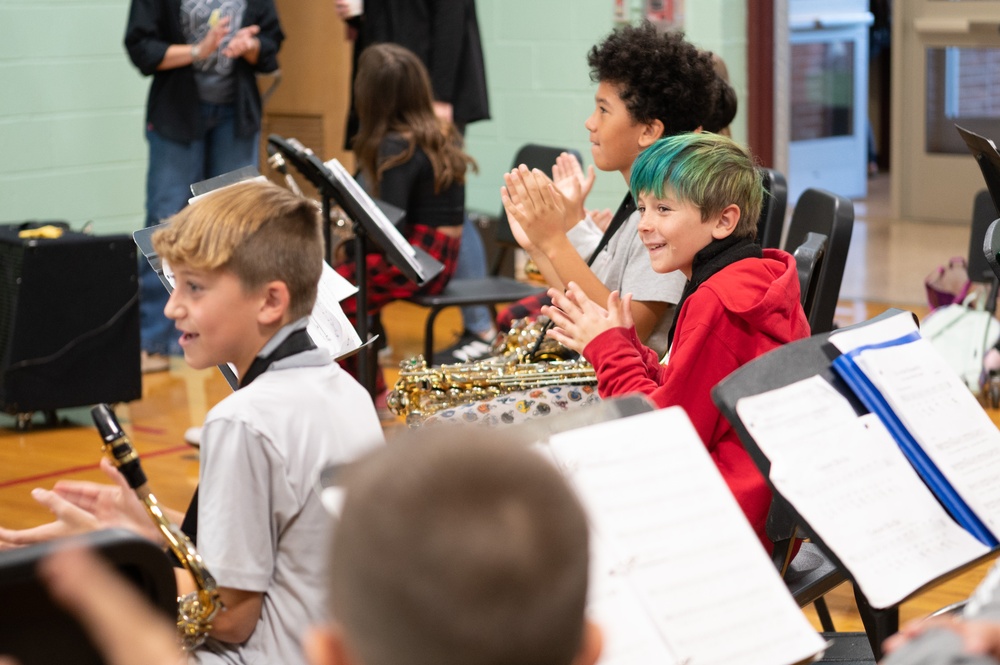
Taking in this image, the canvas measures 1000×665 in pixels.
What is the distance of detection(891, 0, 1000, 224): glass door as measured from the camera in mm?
6820

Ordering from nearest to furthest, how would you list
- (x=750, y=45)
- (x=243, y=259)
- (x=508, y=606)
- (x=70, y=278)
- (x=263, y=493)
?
1. (x=508, y=606)
2. (x=263, y=493)
3. (x=243, y=259)
4. (x=70, y=278)
5. (x=750, y=45)

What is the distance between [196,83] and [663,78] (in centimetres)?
272

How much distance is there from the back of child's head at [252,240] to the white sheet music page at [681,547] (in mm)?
541

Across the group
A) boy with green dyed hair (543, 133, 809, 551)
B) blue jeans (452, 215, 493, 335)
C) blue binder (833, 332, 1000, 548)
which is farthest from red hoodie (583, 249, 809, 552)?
blue jeans (452, 215, 493, 335)

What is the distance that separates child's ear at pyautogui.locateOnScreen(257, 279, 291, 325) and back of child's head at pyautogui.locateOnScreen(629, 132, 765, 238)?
77 cm

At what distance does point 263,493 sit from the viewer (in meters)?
1.55

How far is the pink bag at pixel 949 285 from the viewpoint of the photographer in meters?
4.57

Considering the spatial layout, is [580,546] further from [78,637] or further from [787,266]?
[787,266]

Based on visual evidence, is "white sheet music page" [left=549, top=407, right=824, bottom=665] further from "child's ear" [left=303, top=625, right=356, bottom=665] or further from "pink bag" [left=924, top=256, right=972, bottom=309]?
"pink bag" [left=924, top=256, right=972, bottom=309]

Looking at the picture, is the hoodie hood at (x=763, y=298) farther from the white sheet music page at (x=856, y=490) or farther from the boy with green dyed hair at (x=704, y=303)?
the white sheet music page at (x=856, y=490)

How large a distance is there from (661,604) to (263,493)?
1.68ft

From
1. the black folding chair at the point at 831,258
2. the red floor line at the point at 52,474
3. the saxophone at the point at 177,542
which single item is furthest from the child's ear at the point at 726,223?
the red floor line at the point at 52,474

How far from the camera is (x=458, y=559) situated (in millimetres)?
→ 765

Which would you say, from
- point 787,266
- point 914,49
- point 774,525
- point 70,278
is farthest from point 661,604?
point 914,49
